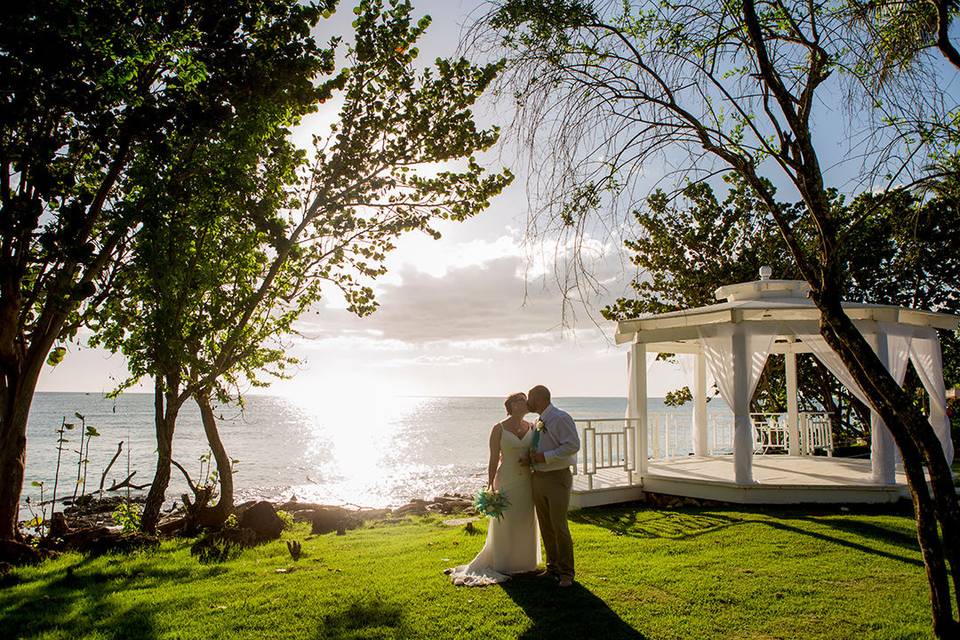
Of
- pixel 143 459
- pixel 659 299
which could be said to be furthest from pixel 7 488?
pixel 143 459

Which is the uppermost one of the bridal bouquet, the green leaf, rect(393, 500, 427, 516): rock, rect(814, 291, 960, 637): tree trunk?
the green leaf

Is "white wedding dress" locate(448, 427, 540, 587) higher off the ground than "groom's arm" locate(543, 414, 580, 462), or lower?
lower

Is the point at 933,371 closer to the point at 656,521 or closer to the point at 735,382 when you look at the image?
the point at 735,382

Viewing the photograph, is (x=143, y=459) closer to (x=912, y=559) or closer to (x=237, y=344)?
(x=237, y=344)

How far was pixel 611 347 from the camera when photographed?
13.3ft

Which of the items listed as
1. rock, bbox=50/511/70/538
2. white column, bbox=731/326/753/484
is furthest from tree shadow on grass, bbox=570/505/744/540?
rock, bbox=50/511/70/538

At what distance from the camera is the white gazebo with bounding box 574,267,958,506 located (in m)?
9.79

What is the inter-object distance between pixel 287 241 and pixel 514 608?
5.86m

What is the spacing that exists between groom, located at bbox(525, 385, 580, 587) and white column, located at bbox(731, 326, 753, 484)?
15.9ft

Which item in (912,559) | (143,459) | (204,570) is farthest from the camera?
(143,459)

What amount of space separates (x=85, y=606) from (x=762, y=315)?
30.4 feet

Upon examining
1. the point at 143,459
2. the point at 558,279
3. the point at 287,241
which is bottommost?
the point at 143,459

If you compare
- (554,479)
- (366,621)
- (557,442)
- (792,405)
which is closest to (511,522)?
(554,479)

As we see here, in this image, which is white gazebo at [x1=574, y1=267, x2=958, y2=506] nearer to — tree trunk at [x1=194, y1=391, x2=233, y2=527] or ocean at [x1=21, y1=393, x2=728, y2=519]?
tree trunk at [x1=194, y1=391, x2=233, y2=527]
